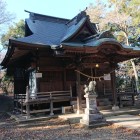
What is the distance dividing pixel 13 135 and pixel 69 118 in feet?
10.7

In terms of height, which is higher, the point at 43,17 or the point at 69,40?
the point at 43,17

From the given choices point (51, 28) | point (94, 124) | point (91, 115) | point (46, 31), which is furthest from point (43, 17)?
point (94, 124)

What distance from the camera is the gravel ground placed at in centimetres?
838

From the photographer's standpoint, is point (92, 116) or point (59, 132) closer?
point (59, 132)

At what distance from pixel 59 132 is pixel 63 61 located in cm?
621

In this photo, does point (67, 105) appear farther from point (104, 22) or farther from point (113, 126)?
point (104, 22)

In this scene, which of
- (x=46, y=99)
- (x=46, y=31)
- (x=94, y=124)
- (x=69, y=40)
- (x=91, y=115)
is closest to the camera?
(x=94, y=124)

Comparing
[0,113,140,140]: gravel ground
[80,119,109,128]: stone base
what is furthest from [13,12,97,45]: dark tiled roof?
[80,119,109,128]: stone base

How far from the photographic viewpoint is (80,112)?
12945 mm

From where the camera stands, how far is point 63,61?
1482cm

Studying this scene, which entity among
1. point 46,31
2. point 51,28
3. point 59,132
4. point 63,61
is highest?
point 51,28

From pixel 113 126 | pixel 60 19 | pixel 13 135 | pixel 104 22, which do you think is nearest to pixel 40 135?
pixel 13 135

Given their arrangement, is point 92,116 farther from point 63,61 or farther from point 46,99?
point 63,61

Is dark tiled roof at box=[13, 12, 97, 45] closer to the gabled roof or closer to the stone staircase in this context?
the gabled roof
